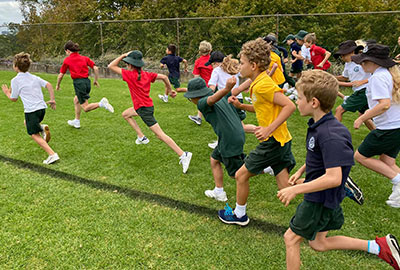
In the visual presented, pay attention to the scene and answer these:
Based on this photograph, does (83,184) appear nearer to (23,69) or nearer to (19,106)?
(23,69)

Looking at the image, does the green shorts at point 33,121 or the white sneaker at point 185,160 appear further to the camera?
the green shorts at point 33,121

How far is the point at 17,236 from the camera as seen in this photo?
3.11 m

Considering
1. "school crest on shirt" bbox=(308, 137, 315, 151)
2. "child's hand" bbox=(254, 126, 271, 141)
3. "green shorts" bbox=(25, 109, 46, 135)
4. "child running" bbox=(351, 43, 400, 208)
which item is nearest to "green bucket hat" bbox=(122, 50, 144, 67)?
"green shorts" bbox=(25, 109, 46, 135)

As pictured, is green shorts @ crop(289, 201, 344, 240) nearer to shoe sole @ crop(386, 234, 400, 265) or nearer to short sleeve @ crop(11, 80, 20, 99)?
shoe sole @ crop(386, 234, 400, 265)

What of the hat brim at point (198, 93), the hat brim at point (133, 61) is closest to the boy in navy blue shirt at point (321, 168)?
the hat brim at point (198, 93)

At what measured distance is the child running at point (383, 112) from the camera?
Result: 333cm

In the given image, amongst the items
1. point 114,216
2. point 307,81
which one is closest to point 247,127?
point 114,216

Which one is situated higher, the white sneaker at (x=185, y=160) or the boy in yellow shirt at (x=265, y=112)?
the boy in yellow shirt at (x=265, y=112)

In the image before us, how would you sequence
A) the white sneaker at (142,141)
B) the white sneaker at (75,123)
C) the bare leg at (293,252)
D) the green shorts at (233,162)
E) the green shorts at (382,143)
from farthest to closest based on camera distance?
the white sneaker at (75,123) < the white sneaker at (142,141) < the green shorts at (382,143) < the green shorts at (233,162) < the bare leg at (293,252)

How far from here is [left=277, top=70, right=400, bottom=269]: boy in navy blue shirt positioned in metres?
1.94

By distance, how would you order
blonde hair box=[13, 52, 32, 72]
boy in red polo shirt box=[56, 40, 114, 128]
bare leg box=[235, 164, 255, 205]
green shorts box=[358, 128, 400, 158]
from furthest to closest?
boy in red polo shirt box=[56, 40, 114, 128], blonde hair box=[13, 52, 32, 72], green shorts box=[358, 128, 400, 158], bare leg box=[235, 164, 255, 205]

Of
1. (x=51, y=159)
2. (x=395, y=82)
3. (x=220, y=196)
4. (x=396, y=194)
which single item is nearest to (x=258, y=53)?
(x=395, y=82)

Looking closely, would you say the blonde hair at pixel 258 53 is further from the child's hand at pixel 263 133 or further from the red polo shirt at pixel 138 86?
the red polo shirt at pixel 138 86

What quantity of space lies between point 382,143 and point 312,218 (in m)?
1.99
